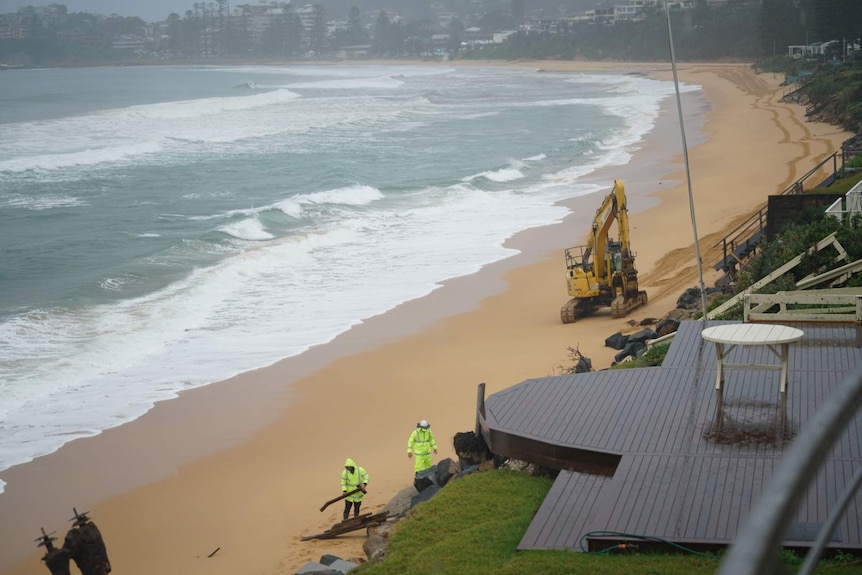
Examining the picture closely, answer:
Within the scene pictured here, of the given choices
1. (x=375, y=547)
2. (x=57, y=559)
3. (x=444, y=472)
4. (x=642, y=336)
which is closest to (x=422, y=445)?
(x=444, y=472)

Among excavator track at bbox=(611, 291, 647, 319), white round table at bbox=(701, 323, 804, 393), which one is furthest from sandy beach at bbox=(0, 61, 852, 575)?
white round table at bbox=(701, 323, 804, 393)

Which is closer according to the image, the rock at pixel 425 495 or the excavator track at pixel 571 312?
the rock at pixel 425 495

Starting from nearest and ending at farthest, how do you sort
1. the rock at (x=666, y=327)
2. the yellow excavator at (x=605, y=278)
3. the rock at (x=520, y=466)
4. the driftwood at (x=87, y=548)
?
the driftwood at (x=87, y=548)
the rock at (x=520, y=466)
the rock at (x=666, y=327)
the yellow excavator at (x=605, y=278)

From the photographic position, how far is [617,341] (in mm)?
17953

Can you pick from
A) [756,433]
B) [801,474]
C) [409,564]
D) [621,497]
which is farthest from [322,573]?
[801,474]

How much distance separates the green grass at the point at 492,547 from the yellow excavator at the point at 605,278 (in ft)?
33.8

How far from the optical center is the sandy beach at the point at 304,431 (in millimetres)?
12609

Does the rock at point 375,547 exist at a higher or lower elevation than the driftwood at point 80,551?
lower

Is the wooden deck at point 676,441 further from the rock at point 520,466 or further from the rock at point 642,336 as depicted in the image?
the rock at point 642,336

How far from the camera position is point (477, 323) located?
2125 centimetres

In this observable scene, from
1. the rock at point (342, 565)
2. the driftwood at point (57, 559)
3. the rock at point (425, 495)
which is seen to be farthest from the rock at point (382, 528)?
the driftwood at point (57, 559)

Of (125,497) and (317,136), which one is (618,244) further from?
(317,136)

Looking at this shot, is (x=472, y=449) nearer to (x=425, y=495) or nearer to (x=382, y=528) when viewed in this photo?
(x=425, y=495)

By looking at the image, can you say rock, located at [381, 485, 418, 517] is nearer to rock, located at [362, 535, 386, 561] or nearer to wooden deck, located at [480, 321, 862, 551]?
rock, located at [362, 535, 386, 561]
